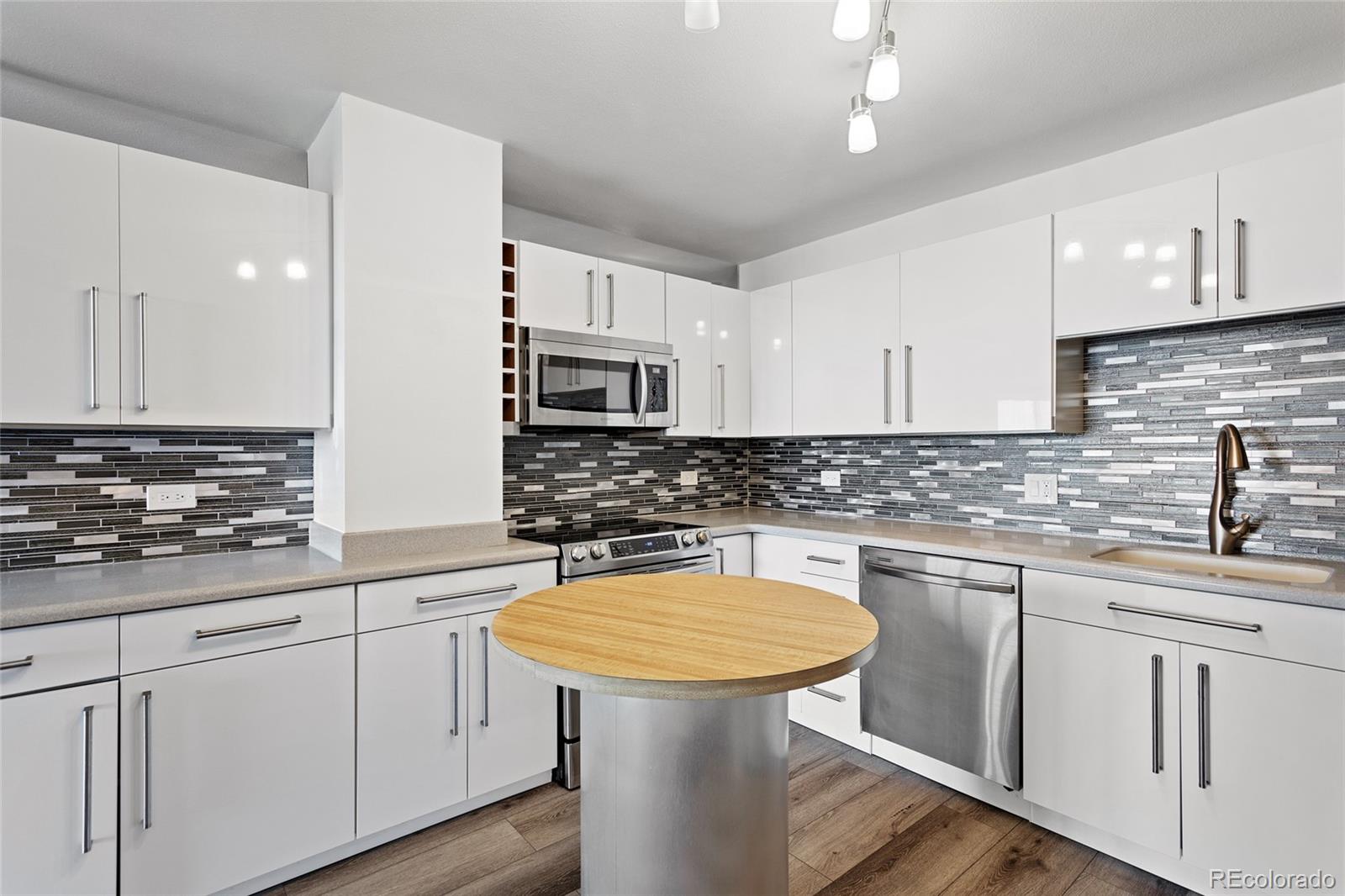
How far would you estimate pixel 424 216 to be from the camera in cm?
236

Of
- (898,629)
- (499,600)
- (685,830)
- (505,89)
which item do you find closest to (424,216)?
(505,89)

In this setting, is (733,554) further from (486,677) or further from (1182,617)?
(1182,617)

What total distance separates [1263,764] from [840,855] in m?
1.22

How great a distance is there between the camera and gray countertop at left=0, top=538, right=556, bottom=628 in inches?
64.3

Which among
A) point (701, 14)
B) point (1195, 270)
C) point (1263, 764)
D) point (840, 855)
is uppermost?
point (701, 14)

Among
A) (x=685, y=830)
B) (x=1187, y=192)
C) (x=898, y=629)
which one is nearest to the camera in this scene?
(x=685, y=830)

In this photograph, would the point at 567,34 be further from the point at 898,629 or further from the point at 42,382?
the point at 898,629

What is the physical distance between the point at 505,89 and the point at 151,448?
1.76 m

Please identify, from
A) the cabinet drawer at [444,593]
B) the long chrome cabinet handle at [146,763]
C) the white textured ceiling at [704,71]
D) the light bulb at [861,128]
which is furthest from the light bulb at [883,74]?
the long chrome cabinet handle at [146,763]

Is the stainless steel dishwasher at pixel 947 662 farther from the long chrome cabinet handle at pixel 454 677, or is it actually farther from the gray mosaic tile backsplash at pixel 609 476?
the long chrome cabinet handle at pixel 454 677

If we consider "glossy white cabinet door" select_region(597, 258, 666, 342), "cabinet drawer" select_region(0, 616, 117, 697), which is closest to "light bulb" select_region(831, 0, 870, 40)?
"glossy white cabinet door" select_region(597, 258, 666, 342)

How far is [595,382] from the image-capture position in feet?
9.61

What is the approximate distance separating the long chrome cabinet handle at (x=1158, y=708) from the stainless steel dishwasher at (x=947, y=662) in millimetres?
389

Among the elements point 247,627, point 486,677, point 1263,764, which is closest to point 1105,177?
point 1263,764
